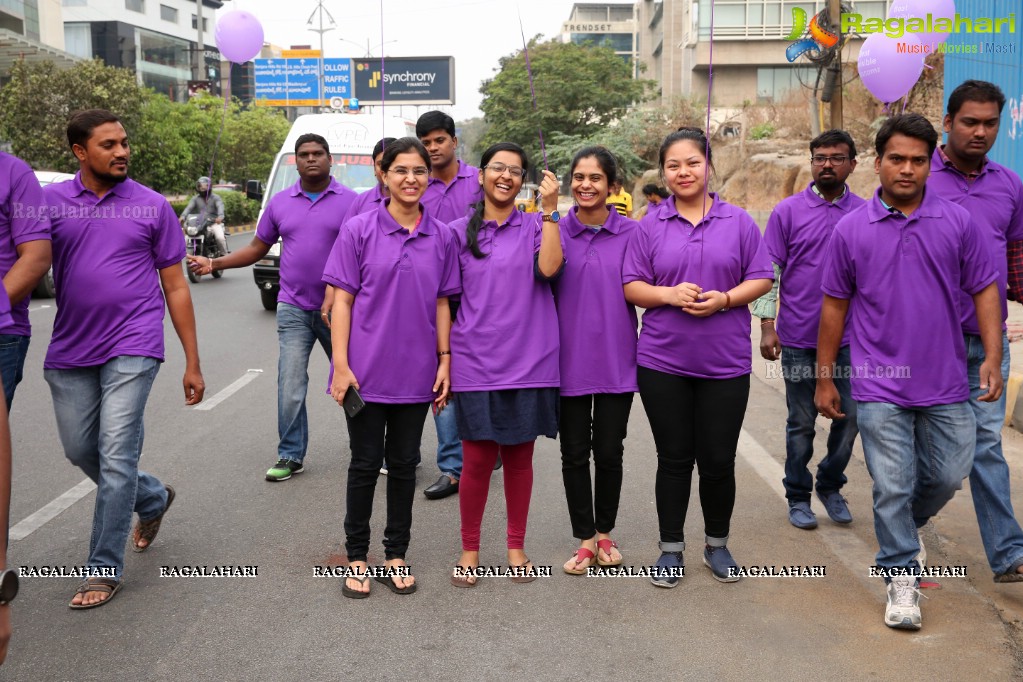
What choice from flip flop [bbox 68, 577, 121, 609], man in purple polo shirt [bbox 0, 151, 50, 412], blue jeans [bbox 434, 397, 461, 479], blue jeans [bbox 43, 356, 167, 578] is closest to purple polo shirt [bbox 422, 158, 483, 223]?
blue jeans [bbox 434, 397, 461, 479]

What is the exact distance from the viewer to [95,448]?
4406 mm

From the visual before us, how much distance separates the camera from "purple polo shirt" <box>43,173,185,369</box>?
4316mm

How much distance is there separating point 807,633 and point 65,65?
35890mm

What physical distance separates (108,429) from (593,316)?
2015mm

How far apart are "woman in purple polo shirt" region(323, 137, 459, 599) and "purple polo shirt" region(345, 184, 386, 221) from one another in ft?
4.10

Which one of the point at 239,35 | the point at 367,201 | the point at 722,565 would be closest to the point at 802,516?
the point at 722,565

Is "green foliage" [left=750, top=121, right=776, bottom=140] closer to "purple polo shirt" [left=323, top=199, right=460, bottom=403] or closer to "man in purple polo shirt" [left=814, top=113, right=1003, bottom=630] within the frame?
"man in purple polo shirt" [left=814, top=113, right=1003, bottom=630]

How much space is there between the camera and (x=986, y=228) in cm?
436

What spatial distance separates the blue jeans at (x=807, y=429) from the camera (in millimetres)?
5230

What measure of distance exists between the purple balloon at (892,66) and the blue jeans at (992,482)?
12.5ft

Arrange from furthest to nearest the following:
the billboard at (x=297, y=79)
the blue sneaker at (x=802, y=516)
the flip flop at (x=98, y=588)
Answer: the billboard at (x=297, y=79), the blue sneaker at (x=802, y=516), the flip flop at (x=98, y=588)

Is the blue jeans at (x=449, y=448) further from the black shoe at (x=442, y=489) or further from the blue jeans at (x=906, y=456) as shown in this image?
the blue jeans at (x=906, y=456)

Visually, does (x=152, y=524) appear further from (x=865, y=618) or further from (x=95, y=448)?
(x=865, y=618)

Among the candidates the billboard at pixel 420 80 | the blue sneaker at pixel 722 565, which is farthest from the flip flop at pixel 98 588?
the billboard at pixel 420 80
